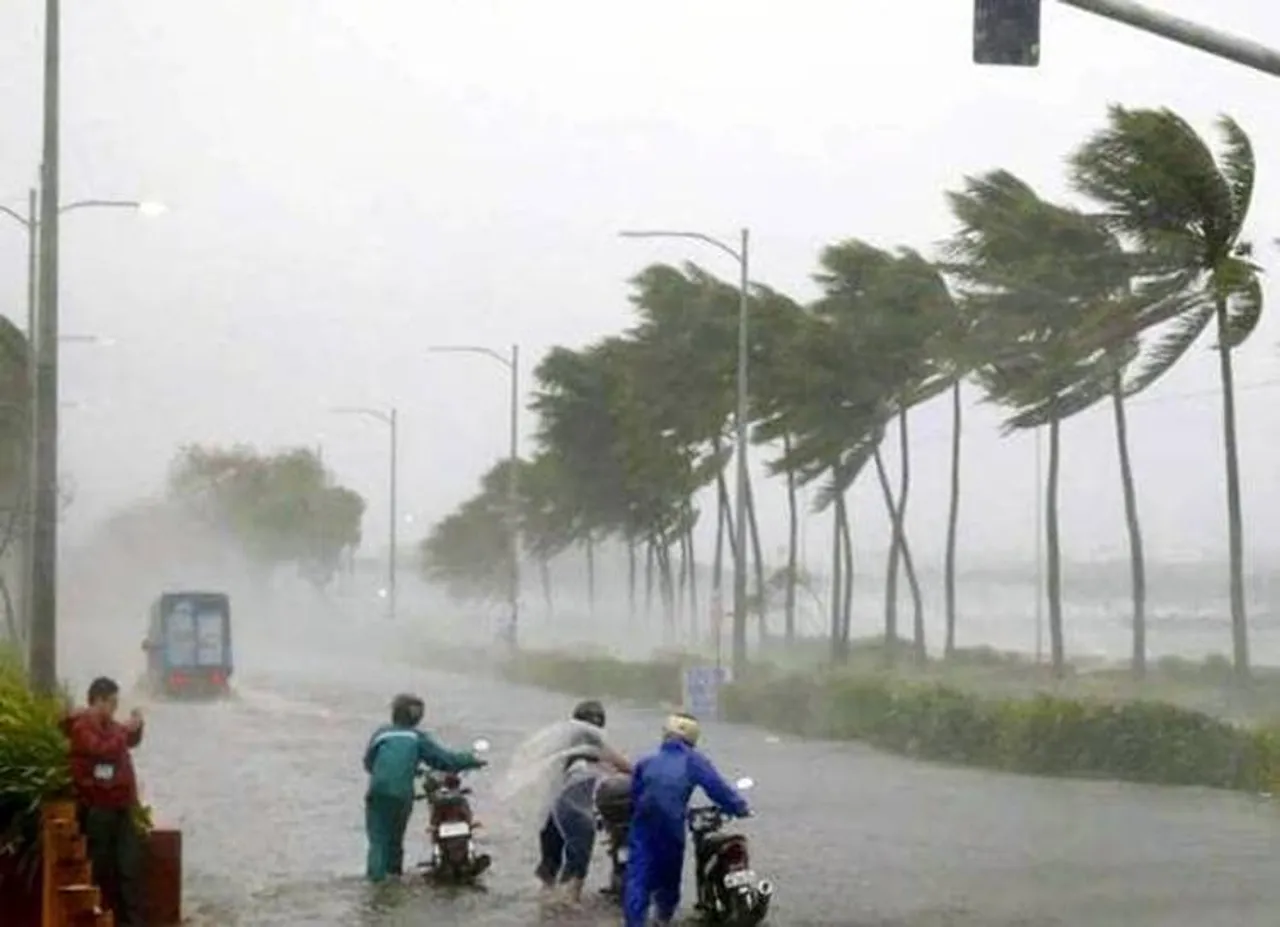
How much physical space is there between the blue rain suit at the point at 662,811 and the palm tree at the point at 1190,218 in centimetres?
1980

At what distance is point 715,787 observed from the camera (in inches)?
585

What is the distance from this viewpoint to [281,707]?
51531 mm

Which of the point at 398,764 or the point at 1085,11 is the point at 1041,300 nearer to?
the point at 398,764

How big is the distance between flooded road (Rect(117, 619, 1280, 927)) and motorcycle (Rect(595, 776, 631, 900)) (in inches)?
17.6

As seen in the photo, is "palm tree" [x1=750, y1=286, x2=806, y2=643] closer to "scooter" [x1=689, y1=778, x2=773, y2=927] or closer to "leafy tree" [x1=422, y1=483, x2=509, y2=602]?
"scooter" [x1=689, y1=778, x2=773, y2=927]

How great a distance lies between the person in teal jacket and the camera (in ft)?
58.3

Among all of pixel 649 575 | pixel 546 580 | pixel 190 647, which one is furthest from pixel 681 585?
pixel 190 647

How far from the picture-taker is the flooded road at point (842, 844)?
16.8m

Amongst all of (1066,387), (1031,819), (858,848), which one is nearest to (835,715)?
(1066,387)

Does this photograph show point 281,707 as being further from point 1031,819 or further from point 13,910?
point 13,910

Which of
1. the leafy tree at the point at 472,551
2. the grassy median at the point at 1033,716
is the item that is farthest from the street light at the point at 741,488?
the leafy tree at the point at 472,551

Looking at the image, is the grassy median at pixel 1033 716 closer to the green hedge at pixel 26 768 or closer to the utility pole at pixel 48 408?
the utility pole at pixel 48 408

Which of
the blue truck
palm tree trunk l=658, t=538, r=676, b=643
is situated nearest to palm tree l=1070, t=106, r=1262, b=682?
the blue truck

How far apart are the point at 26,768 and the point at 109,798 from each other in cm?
79
